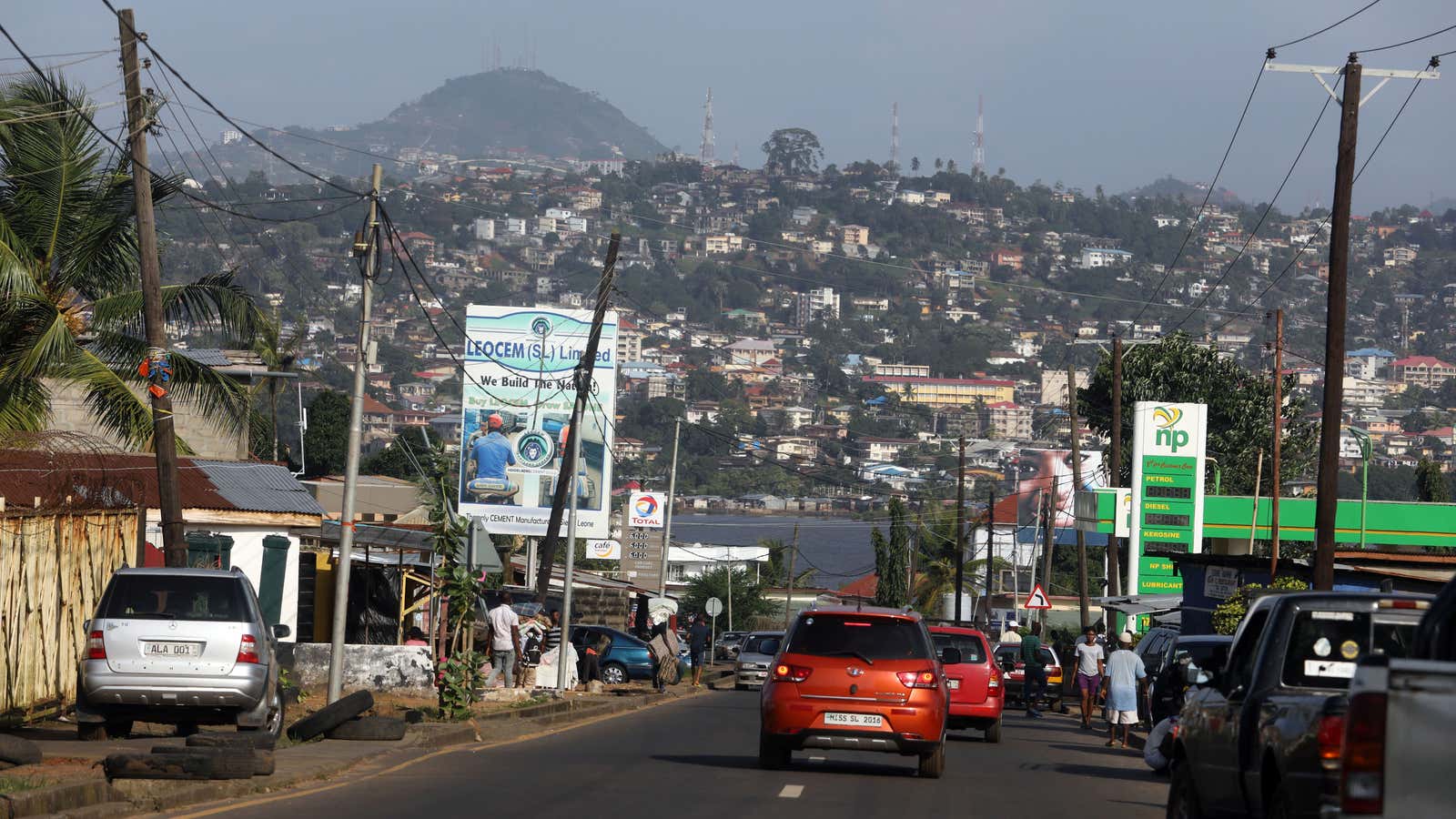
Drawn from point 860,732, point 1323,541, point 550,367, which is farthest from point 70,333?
point 550,367

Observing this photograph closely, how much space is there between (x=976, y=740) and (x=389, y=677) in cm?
883

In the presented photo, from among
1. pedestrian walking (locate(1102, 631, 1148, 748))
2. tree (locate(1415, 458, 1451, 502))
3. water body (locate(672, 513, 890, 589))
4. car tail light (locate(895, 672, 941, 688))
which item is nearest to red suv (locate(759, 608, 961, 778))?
car tail light (locate(895, 672, 941, 688))

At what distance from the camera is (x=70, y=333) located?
22.8 metres

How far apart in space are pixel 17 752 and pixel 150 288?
925 centimetres

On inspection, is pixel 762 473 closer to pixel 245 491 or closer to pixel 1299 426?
pixel 1299 426

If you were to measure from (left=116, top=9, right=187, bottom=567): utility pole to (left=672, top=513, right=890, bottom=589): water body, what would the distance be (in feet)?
389

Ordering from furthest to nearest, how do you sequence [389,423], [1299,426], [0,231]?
[389,423] → [1299,426] → [0,231]

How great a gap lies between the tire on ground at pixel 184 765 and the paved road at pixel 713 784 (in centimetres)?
63

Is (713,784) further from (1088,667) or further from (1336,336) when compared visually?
(1088,667)

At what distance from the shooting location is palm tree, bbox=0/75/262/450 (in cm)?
Result: 2238

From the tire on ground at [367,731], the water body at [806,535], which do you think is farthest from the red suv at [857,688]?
the water body at [806,535]

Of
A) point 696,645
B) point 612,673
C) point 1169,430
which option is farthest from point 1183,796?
point 1169,430

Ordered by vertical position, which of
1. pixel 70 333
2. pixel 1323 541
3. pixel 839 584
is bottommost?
pixel 839 584

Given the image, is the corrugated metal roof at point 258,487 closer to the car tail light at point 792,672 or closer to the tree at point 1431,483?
the car tail light at point 792,672
